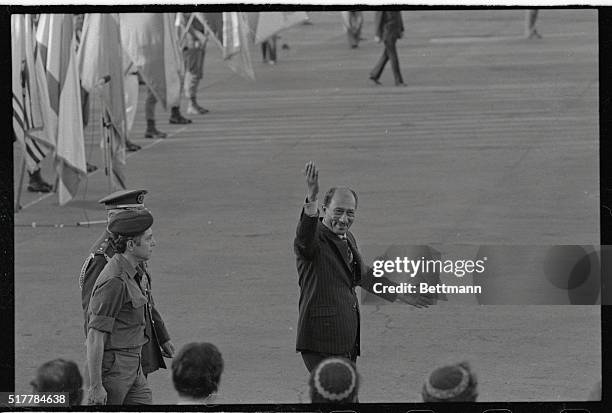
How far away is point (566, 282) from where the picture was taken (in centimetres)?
947

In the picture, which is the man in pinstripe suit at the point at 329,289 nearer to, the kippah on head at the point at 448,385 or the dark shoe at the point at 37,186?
the kippah on head at the point at 448,385

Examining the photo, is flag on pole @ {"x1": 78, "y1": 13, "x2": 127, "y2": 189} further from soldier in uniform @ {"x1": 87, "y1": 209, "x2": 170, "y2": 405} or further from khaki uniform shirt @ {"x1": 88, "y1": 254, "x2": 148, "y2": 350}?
khaki uniform shirt @ {"x1": 88, "y1": 254, "x2": 148, "y2": 350}

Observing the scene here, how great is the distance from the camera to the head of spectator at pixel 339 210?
7.43 meters

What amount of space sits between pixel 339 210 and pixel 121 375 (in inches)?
57.4

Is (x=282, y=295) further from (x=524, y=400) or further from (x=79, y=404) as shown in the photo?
(x=79, y=404)

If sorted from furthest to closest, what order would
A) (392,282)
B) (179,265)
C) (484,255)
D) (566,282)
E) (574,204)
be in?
(574,204)
(179,265)
(484,255)
(566,282)
(392,282)

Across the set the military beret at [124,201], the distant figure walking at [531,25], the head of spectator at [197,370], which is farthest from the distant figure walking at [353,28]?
the head of spectator at [197,370]

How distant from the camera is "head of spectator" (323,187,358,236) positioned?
7426 millimetres

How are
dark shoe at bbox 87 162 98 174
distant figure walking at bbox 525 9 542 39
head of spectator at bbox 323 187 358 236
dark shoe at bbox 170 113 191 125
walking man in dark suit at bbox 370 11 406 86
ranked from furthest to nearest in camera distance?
distant figure walking at bbox 525 9 542 39
walking man in dark suit at bbox 370 11 406 86
dark shoe at bbox 170 113 191 125
dark shoe at bbox 87 162 98 174
head of spectator at bbox 323 187 358 236

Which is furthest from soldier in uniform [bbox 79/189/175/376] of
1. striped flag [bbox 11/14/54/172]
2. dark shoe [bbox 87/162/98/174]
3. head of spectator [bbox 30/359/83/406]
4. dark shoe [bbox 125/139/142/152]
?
dark shoe [bbox 125/139/142/152]

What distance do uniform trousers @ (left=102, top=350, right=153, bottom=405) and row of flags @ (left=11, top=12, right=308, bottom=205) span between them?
504 cm

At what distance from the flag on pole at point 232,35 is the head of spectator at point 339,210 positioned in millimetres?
Answer: 5955

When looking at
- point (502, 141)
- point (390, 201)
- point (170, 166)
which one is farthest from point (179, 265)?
point (502, 141)

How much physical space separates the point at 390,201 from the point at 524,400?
16.7ft
